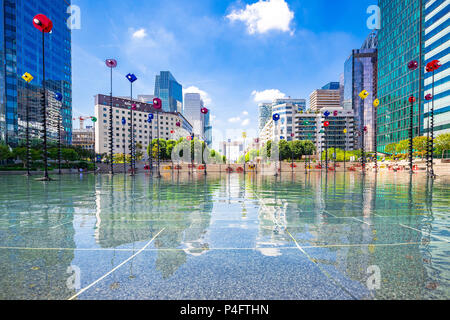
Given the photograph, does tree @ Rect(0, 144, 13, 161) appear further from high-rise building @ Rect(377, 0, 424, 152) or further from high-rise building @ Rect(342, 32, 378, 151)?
high-rise building @ Rect(342, 32, 378, 151)

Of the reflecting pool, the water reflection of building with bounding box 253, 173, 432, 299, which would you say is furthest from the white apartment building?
the reflecting pool

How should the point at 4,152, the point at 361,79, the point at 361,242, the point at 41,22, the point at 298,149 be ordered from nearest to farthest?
1. the point at 361,242
2. the point at 41,22
3. the point at 4,152
4. the point at 298,149
5. the point at 361,79

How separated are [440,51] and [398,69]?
2397 cm

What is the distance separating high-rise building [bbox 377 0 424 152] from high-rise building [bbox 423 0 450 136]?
8.25 metres

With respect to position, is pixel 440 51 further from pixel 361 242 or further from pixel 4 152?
pixel 4 152

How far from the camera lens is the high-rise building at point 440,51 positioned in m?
61.5

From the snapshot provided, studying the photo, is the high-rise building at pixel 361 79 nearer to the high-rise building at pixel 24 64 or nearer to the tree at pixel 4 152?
the high-rise building at pixel 24 64

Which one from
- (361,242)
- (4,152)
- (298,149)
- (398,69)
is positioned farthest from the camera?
(298,149)

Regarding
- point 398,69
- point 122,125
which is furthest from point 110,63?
point 122,125

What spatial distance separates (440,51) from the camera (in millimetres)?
63781

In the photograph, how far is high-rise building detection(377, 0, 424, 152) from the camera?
77.8 m
